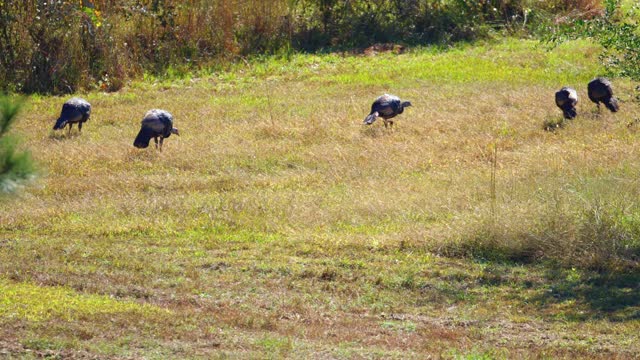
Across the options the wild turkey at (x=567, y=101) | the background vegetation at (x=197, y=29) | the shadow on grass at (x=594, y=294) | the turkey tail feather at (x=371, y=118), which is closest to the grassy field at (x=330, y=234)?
the shadow on grass at (x=594, y=294)

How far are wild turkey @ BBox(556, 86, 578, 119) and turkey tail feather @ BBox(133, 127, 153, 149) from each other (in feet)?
20.0

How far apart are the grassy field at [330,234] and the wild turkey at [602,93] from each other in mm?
240

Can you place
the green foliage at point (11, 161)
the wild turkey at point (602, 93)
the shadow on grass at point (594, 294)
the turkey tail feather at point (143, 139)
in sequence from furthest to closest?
the wild turkey at point (602, 93), the turkey tail feather at point (143, 139), the shadow on grass at point (594, 294), the green foliage at point (11, 161)

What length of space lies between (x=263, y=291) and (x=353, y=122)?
7394mm

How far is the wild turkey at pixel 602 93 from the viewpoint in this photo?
599 inches

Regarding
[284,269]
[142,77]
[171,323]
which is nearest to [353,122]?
[142,77]

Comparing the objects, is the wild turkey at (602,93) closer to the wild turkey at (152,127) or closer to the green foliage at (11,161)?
the wild turkey at (152,127)

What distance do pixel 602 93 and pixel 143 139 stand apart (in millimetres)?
6927

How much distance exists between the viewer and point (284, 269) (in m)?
9.08

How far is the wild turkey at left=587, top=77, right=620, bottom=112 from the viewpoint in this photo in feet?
49.9

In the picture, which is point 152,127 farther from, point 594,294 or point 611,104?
point 594,294

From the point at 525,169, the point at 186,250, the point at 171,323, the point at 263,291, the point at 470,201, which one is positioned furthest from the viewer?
the point at 525,169

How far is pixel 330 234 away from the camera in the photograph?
10258mm

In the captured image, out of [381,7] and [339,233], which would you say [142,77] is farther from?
[339,233]
